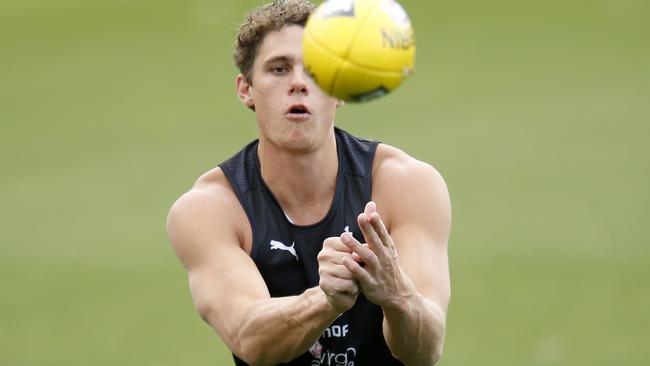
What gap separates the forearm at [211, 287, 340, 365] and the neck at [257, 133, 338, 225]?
0.92 metres

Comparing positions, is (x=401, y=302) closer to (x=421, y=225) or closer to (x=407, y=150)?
(x=421, y=225)

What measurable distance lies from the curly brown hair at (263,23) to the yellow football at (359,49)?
1.37m

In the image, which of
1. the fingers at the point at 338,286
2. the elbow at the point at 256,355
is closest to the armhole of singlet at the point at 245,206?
the elbow at the point at 256,355

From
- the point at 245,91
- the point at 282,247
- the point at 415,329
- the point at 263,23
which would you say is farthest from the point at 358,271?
the point at 245,91

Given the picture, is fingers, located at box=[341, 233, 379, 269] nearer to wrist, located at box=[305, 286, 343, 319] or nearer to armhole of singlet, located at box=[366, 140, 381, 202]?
wrist, located at box=[305, 286, 343, 319]

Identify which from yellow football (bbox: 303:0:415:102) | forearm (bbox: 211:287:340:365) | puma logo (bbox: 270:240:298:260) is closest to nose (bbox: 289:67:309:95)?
puma logo (bbox: 270:240:298:260)

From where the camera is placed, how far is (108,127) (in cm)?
2055

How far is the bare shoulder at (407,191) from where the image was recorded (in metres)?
6.89

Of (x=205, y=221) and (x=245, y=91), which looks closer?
(x=205, y=221)

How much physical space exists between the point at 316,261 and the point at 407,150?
11065mm

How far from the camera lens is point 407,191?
6941mm

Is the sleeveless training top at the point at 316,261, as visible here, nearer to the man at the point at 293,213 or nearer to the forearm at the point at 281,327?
the man at the point at 293,213

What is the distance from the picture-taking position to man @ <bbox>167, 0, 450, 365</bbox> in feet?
21.5

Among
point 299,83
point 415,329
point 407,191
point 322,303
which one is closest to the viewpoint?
point 322,303
